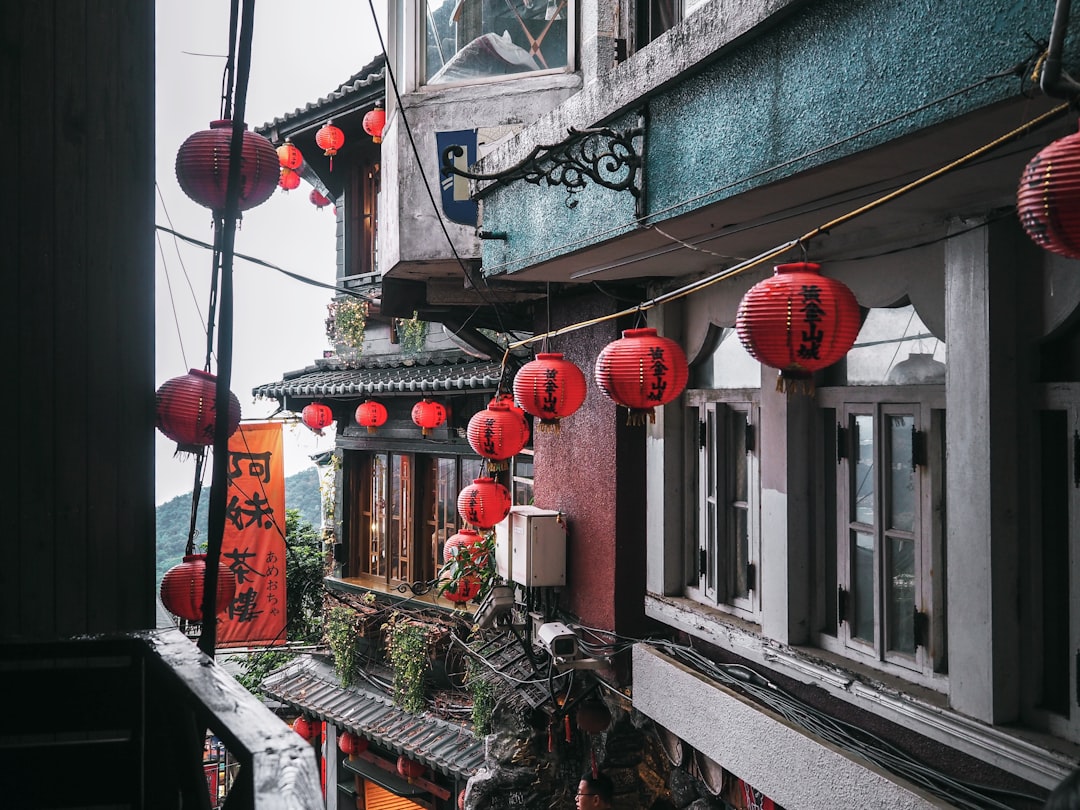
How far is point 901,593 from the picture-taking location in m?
5.68

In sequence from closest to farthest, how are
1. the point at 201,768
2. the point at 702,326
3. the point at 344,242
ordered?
the point at 201,768 → the point at 702,326 → the point at 344,242

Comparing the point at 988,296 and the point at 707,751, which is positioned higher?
the point at 988,296

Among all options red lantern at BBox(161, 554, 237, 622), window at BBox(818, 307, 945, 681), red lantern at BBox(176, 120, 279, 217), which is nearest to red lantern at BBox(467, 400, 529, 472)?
red lantern at BBox(161, 554, 237, 622)

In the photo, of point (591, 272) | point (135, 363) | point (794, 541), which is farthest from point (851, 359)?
point (135, 363)

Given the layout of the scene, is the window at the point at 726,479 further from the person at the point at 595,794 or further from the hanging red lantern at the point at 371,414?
the hanging red lantern at the point at 371,414

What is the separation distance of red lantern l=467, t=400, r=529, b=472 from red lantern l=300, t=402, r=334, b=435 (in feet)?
30.5

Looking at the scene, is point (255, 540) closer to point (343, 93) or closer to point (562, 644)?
point (562, 644)

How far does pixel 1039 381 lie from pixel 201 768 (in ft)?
14.2

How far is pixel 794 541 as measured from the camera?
651cm

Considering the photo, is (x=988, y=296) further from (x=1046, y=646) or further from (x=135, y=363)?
(x=135, y=363)

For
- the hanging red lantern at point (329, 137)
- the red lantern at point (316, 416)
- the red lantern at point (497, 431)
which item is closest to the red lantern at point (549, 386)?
the red lantern at point (497, 431)

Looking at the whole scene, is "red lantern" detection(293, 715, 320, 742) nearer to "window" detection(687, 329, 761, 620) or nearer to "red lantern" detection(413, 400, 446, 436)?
"red lantern" detection(413, 400, 446, 436)

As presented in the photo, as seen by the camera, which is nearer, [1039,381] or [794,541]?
[1039,381]

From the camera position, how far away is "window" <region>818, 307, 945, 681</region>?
210 inches
